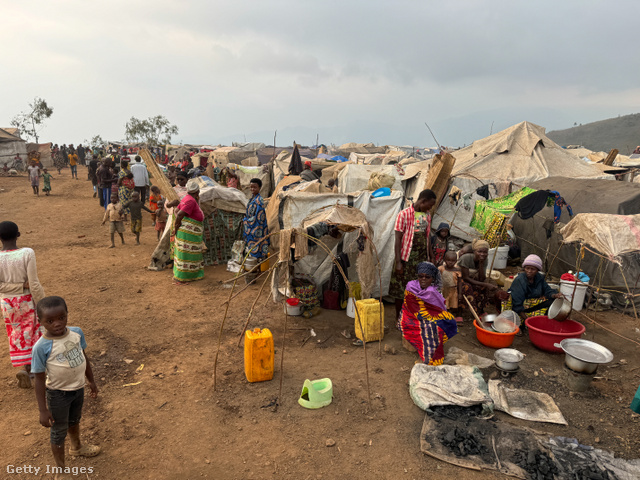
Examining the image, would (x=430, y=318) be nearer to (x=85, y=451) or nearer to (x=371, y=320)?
(x=371, y=320)

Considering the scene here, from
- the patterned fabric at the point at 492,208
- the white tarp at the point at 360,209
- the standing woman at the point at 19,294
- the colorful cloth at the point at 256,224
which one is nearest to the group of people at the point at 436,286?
the white tarp at the point at 360,209

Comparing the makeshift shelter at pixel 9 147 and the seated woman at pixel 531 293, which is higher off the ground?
the makeshift shelter at pixel 9 147

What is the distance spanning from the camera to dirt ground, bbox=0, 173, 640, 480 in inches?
125

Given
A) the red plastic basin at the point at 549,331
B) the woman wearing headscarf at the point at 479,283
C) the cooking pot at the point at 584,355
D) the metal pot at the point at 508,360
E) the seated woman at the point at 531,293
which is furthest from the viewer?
the woman wearing headscarf at the point at 479,283

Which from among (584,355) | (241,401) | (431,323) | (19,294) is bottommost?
(241,401)

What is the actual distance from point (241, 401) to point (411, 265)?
3.21 m

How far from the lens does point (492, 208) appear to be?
8.50 meters

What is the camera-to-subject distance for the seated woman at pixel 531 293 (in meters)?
5.38

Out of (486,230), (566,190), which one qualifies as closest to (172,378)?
(486,230)

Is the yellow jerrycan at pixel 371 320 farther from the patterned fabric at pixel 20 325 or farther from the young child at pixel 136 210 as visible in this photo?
the young child at pixel 136 210

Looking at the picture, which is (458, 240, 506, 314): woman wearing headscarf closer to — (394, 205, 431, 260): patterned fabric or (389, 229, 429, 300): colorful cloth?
(389, 229, 429, 300): colorful cloth

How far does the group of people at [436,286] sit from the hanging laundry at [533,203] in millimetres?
1573

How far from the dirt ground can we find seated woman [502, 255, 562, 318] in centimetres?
45

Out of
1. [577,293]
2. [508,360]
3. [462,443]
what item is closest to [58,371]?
[462,443]
